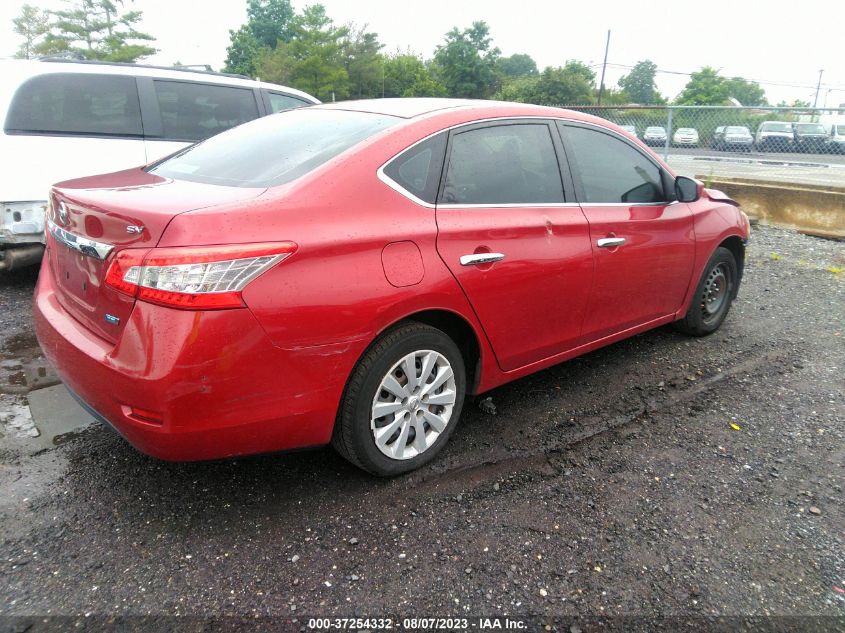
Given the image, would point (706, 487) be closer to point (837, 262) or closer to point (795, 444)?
point (795, 444)

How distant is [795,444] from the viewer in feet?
10.7

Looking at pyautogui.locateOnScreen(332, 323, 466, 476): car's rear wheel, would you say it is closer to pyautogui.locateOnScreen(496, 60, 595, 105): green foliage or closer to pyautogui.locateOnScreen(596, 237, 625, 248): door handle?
pyautogui.locateOnScreen(596, 237, 625, 248): door handle

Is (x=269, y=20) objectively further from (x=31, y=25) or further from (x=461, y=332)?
(x=461, y=332)

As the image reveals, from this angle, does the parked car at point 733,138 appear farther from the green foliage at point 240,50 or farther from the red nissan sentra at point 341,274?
the green foliage at point 240,50

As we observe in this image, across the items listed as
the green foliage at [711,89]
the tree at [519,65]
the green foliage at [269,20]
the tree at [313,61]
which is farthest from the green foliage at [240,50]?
the green foliage at [711,89]

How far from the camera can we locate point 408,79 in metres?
64.0

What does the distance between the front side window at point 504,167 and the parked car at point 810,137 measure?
12.9 metres

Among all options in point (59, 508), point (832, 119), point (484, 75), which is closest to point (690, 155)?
point (832, 119)

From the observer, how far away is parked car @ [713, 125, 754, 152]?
12680mm

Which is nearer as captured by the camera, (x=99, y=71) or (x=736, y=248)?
(x=736, y=248)

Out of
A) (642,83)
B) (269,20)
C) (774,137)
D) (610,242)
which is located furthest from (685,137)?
(269,20)

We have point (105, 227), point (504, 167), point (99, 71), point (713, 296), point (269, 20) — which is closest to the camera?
point (105, 227)

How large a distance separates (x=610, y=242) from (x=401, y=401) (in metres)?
1.59

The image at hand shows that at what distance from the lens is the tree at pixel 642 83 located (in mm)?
81250
